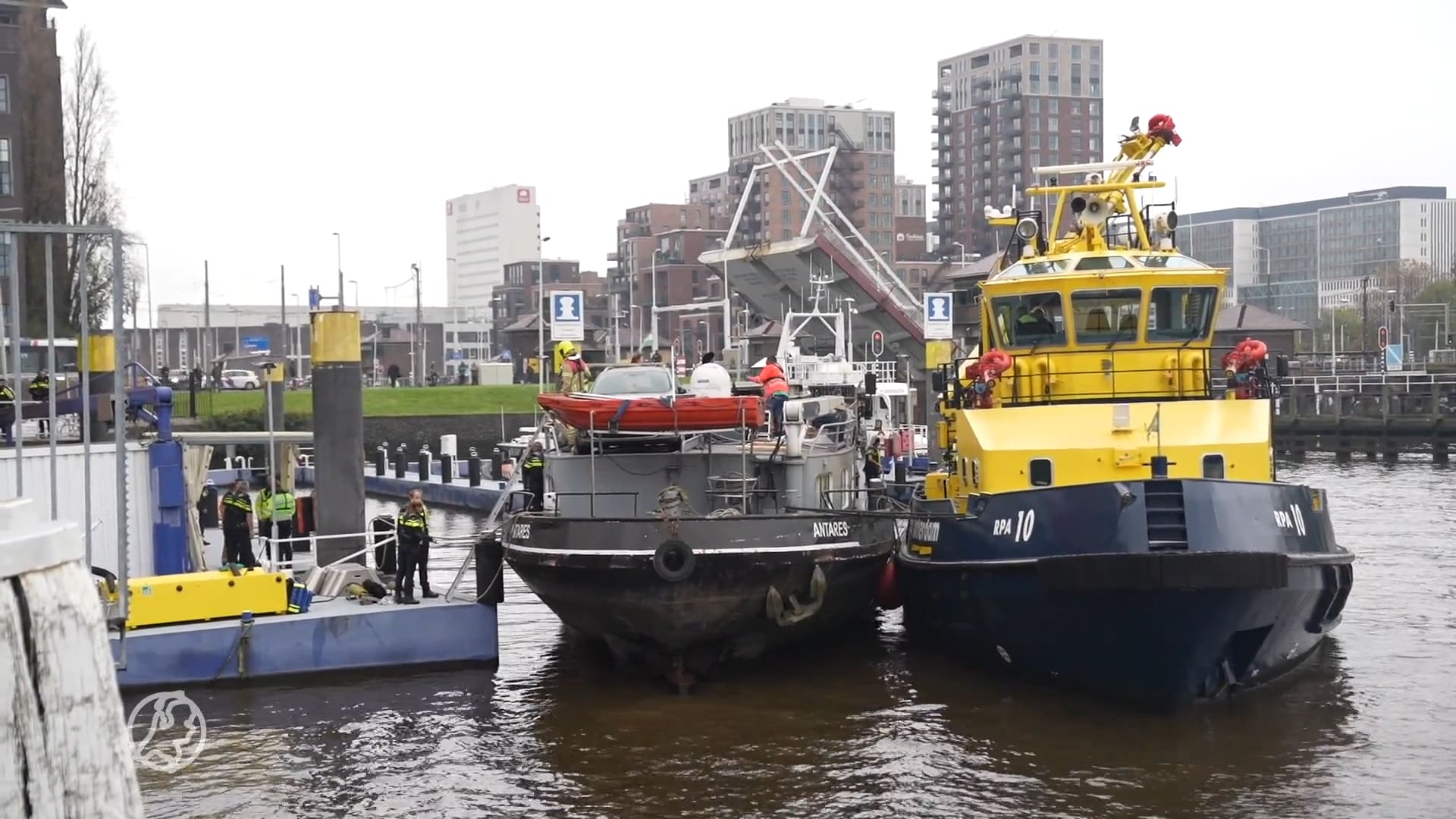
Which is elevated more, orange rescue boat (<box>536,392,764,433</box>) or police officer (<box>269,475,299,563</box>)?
orange rescue boat (<box>536,392,764,433</box>)

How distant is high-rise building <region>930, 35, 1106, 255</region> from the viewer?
122250 mm

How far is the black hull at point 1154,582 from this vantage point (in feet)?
43.7

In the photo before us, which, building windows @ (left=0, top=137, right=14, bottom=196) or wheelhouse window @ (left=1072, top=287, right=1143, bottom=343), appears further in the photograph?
building windows @ (left=0, top=137, right=14, bottom=196)

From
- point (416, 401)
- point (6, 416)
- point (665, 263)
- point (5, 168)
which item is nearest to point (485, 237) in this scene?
point (665, 263)

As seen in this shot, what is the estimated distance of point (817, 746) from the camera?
14.0 metres

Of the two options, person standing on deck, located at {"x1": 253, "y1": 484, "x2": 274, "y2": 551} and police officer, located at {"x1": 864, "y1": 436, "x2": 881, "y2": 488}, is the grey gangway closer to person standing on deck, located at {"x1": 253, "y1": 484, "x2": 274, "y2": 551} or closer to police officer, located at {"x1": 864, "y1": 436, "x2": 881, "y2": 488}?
police officer, located at {"x1": 864, "y1": 436, "x2": 881, "y2": 488}

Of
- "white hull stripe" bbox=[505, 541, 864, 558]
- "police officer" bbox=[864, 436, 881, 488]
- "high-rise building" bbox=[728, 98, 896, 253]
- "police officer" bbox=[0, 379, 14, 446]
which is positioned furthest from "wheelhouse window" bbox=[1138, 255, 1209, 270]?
"high-rise building" bbox=[728, 98, 896, 253]

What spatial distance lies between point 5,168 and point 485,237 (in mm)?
143487

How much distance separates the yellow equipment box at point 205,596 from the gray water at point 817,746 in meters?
0.95

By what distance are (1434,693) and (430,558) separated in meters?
18.4

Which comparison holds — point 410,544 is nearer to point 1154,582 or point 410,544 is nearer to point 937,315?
point 1154,582

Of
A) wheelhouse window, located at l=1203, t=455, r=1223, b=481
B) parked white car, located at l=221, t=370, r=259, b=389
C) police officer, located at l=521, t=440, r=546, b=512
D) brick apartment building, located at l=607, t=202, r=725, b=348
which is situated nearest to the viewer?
wheelhouse window, located at l=1203, t=455, r=1223, b=481

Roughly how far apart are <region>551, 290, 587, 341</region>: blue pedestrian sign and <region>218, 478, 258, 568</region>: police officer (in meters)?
7.68

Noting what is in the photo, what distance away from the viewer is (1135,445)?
49.8ft
